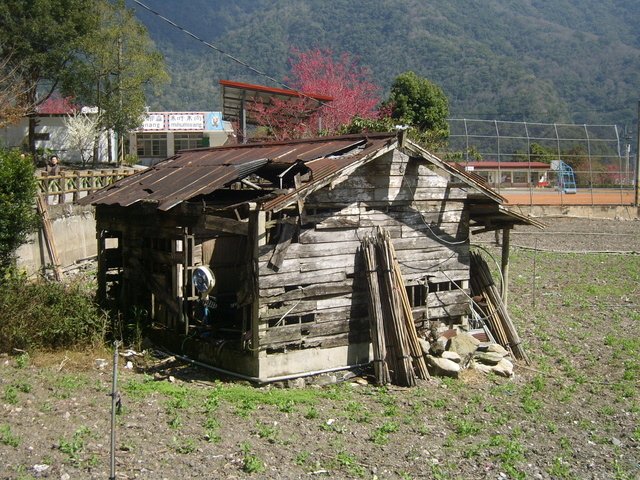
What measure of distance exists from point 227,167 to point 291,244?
6.40 feet

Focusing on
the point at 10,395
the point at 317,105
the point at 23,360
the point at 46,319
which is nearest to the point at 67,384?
the point at 10,395

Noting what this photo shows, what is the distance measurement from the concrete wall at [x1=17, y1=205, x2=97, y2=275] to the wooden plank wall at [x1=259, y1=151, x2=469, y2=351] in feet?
29.5

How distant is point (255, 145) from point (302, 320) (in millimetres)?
4220

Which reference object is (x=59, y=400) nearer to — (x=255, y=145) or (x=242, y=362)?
(x=242, y=362)

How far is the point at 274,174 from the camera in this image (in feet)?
44.0

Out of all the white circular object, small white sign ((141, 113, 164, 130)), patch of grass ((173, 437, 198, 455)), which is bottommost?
patch of grass ((173, 437, 198, 455))

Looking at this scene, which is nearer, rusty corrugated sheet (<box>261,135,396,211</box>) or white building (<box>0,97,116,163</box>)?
rusty corrugated sheet (<box>261,135,396,211</box>)

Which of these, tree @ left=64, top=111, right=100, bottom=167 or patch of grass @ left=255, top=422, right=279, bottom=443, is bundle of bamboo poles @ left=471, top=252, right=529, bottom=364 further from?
tree @ left=64, top=111, right=100, bottom=167

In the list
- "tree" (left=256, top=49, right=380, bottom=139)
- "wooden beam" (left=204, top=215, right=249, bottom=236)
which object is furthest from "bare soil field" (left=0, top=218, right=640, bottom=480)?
"tree" (left=256, top=49, right=380, bottom=139)

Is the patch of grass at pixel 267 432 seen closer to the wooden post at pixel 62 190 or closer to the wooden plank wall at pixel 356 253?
the wooden plank wall at pixel 356 253

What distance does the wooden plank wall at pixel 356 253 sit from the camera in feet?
39.0

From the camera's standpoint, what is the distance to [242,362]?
12.0 meters

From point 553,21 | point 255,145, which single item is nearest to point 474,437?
point 255,145

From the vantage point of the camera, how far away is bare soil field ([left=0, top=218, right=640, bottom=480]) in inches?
336
